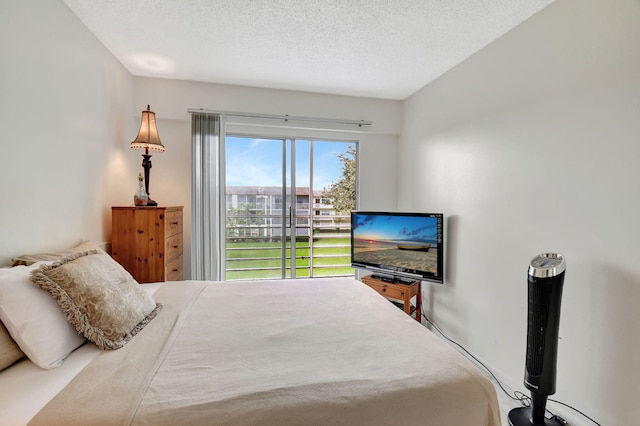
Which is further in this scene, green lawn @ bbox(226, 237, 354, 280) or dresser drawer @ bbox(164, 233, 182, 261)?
green lawn @ bbox(226, 237, 354, 280)

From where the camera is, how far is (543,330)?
1670mm

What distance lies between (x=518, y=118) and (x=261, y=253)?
2.94 meters

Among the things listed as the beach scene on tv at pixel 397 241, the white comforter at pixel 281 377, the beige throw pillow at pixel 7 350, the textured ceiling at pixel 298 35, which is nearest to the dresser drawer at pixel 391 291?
the beach scene on tv at pixel 397 241

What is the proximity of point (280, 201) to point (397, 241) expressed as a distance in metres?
1.52

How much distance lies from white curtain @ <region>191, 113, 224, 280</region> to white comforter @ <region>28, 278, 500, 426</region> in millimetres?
1669

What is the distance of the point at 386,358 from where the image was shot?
125 cm

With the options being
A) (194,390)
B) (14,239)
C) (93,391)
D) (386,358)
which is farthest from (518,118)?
(14,239)

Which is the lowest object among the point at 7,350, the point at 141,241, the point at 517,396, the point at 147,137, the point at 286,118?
the point at 517,396

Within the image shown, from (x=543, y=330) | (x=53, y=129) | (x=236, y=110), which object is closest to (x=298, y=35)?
(x=236, y=110)

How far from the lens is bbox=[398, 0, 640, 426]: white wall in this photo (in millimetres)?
1551

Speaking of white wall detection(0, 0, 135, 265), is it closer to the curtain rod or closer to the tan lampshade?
the tan lampshade

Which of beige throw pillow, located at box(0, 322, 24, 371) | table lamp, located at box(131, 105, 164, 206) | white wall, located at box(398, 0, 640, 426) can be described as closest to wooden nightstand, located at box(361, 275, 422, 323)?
white wall, located at box(398, 0, 640, 426)

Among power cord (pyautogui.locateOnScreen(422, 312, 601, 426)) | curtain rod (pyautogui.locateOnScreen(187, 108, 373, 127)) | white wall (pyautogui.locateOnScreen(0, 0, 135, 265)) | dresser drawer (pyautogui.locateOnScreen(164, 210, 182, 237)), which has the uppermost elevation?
curtain rod (pyautogui.locateOnScreen(187, 108, 373, 127))

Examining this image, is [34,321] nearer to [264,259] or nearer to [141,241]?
[141,241]
